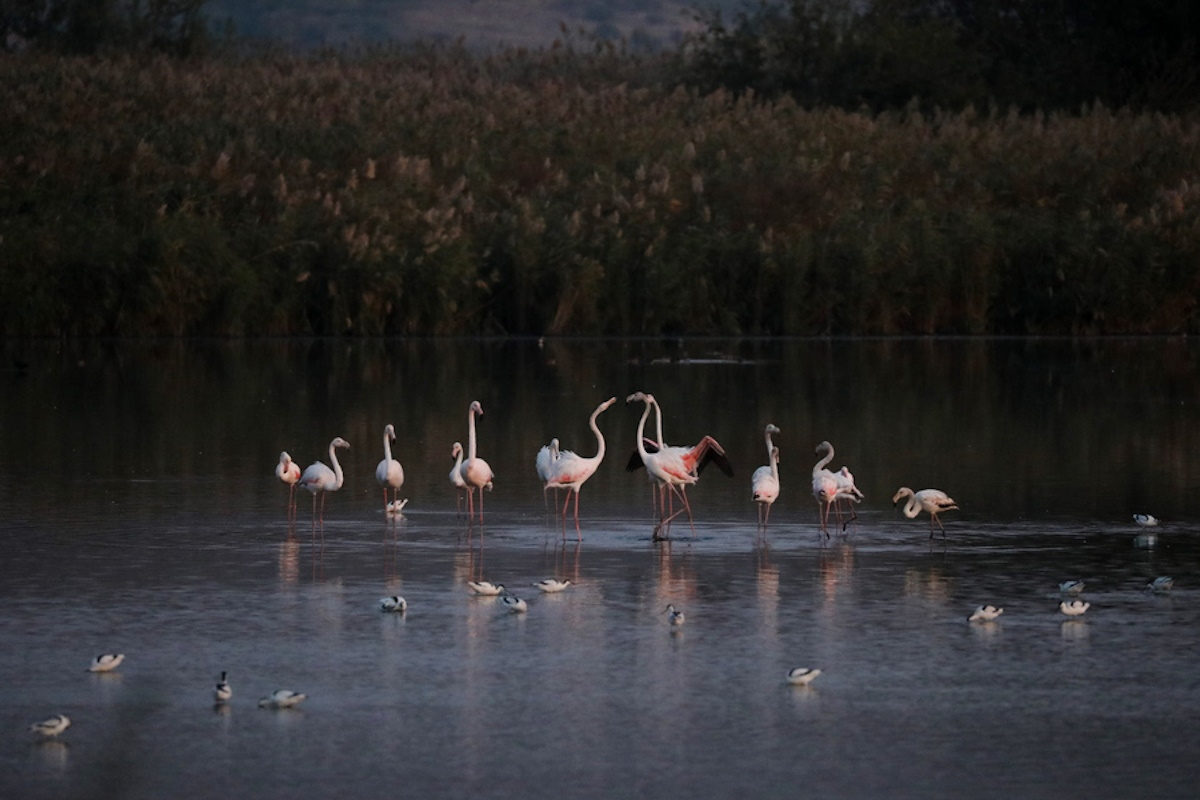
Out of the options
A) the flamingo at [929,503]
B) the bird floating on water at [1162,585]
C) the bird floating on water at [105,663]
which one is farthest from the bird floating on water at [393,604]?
the bird floating on water at [1162,585]

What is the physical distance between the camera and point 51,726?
7.71m

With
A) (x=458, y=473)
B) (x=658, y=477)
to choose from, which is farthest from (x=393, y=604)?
(x=658, y=477)

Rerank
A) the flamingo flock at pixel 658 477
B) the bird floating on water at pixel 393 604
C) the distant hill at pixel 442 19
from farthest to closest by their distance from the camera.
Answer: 1. the distant hill at pixel 442 19
2. the flamingo flock at pixel 658 477
3. the bird floating on water at pixel 393 604

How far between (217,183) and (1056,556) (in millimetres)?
27913

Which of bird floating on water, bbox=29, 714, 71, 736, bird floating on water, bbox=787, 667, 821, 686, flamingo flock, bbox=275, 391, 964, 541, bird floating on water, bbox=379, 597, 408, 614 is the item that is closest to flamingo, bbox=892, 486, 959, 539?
flamingo flock, bbox=275, 391, 964, 541

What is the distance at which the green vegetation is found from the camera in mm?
34594

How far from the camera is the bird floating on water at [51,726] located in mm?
7711

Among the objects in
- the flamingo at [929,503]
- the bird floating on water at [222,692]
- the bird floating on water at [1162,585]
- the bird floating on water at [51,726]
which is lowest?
the bird floating on water at [51,726]

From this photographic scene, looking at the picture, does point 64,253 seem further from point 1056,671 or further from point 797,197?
point 1056,671

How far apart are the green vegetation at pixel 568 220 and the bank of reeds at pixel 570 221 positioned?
A: 0.06 metres

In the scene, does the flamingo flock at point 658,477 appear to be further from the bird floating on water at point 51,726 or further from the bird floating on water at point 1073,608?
the bird floating on water at point 51,726

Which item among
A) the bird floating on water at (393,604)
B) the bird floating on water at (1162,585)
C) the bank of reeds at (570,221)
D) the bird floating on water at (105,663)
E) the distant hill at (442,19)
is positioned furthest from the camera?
the distant hill at (442,19)

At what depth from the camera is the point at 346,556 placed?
40.6 ft

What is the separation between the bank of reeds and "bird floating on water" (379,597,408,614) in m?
24.0
